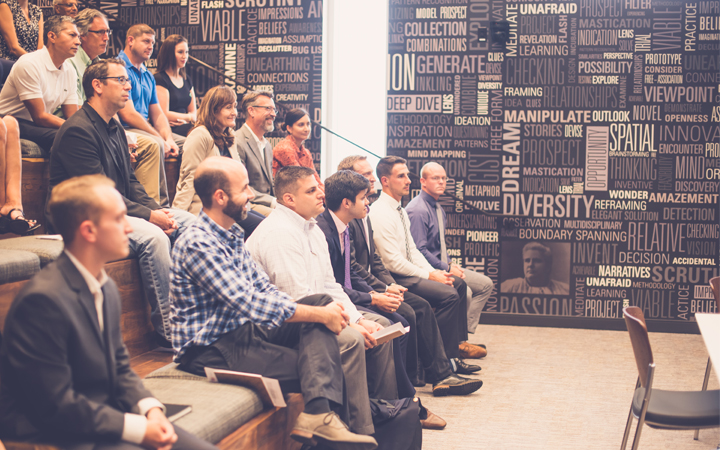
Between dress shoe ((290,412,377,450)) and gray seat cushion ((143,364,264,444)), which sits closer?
gray seat cushion ((143,364,264,444))

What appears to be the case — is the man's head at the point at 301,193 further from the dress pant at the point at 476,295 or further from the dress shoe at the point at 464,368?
the dress pant at the point at 476,295

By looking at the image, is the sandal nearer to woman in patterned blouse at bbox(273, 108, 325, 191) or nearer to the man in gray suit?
the man in gray suit

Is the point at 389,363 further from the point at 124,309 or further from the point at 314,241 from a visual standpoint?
the point at 124,309

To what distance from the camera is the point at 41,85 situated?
11.6ft

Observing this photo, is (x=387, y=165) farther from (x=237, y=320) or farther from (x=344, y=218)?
(x=237, y=320)

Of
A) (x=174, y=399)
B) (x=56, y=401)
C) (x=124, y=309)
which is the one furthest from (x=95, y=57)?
(x=56, y=401)

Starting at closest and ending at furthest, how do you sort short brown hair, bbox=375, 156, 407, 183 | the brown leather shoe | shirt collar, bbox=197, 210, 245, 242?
shirt collar, bbox=197, 210, 245, 242
short brown hair, bbox=375, 156, 407, 183
the brown leather shoe

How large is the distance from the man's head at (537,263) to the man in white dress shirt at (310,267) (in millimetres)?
3034

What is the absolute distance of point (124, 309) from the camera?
2908mm

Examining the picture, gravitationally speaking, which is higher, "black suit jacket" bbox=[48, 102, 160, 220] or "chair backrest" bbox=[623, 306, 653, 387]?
"black suit jacket" bbox=[48, 102, 160, 220]

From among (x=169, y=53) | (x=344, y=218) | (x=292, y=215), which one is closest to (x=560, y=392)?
(x=344, y=218)

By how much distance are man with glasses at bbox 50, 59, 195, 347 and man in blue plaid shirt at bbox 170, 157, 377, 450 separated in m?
0.65

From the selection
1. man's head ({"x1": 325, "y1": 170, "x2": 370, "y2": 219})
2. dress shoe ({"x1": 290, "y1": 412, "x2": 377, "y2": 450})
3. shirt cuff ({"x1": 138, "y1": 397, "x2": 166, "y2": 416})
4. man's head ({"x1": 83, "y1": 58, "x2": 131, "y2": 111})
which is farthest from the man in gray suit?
shirt cuff ({"x1": 138, "y1": 397, "x2": 166, "y2": 416})

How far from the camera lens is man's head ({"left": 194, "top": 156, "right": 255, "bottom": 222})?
2379mm
